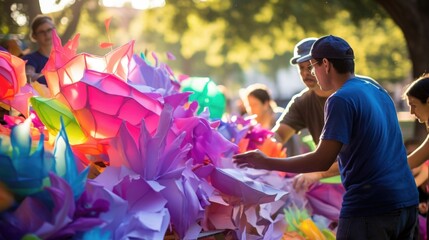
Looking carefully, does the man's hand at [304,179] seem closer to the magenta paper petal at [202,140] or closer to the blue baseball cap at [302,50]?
the blue baseball cap at [302,50]

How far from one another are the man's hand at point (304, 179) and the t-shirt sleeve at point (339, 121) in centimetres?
199

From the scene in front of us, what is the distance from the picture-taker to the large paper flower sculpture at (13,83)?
4137mm

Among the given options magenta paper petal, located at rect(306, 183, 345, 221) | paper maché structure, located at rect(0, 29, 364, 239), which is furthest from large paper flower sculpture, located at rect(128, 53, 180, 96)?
magenta paper petal, located at rect(306, 183, 345, 221)

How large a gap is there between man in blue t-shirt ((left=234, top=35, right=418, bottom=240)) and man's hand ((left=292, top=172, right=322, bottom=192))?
1687 millimetres

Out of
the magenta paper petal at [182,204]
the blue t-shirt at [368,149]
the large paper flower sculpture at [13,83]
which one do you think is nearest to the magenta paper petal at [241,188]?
the magenta paper petal at [182,204]

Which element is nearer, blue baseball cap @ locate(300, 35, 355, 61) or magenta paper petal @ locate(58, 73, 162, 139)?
magenta paper petal @ locate(58, 73, 162, 139)

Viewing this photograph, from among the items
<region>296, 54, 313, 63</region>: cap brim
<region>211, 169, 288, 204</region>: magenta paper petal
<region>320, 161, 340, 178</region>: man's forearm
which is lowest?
<region>320, 161, 340, 178</region>: man's forearm

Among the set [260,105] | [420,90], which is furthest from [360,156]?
[260,105]

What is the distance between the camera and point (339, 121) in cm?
369

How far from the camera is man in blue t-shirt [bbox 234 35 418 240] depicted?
373 centimetres

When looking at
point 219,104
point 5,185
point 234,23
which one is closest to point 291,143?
point 219,104

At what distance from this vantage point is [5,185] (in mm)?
3117

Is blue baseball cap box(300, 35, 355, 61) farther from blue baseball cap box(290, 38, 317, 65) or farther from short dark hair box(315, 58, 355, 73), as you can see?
blue baseball cap box(290, 38, 317, 65)

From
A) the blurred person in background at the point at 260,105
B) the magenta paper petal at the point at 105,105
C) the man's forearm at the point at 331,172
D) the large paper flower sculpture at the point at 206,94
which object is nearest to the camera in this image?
the magenta paper petal at the point at 105,105
